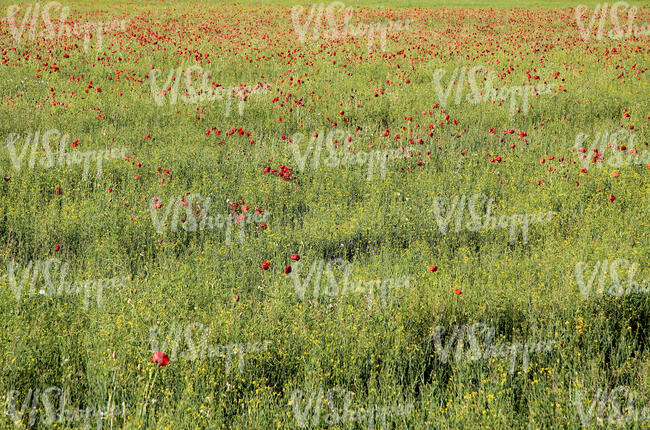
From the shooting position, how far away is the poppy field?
3533 mm

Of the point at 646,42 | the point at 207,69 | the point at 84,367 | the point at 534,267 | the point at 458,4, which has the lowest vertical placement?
Answer: the point at 84,367

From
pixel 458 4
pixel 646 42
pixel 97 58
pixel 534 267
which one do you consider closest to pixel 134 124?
pixel 97 58

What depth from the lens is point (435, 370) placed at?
3.88 m

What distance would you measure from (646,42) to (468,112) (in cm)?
1099

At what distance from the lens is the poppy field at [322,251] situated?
353 centimetres

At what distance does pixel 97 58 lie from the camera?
1359cm

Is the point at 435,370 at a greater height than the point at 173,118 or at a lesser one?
lesser

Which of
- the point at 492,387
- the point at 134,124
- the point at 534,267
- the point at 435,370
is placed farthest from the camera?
the point at 134,124

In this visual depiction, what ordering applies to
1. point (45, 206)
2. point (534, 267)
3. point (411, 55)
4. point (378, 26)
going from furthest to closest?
point (378, 26), point (411, 55), point (45, 206), point (534, 267)

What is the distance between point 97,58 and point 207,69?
2.80 metres

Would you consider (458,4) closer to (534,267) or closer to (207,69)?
(207,69)

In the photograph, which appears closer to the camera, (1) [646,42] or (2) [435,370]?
(2) [435,370]

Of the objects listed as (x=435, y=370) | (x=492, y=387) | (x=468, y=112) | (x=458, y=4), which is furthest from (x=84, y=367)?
(x=458, y=4)

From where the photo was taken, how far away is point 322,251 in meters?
5.85
